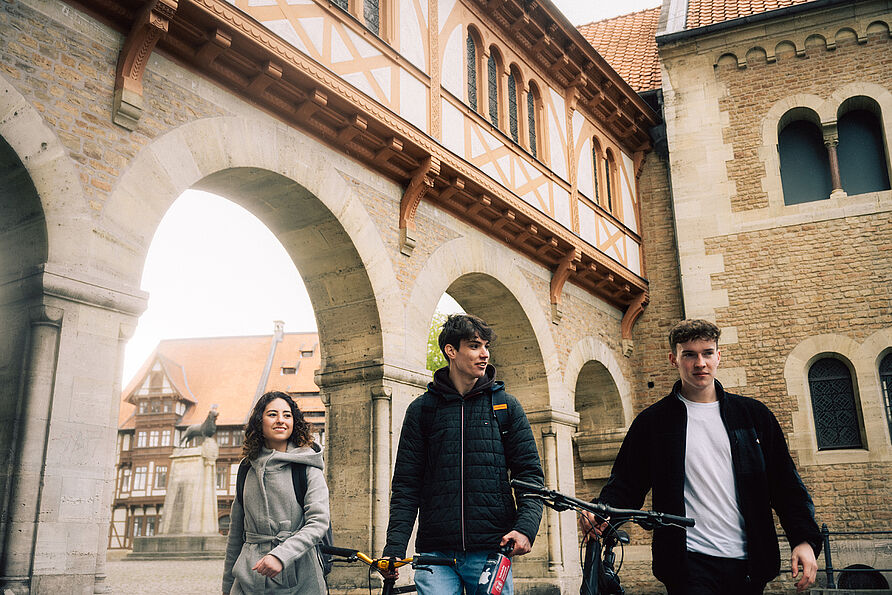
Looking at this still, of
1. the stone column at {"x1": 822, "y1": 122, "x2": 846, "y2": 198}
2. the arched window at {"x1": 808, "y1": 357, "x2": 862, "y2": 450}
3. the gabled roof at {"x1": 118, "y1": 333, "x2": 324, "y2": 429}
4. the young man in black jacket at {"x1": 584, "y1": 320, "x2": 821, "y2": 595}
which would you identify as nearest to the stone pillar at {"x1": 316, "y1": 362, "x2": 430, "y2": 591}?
the young man in black jacket at {"x1": 584, "y1": 320, "x2": 821, "y2": 595}

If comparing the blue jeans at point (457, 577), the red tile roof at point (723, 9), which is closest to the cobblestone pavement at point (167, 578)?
the blue jeans at point (457, 577)

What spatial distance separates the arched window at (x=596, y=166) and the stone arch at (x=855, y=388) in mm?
4409

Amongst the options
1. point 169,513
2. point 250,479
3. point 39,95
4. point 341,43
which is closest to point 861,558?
point 341,43

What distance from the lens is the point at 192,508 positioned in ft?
64.9

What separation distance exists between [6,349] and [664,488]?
4.84m

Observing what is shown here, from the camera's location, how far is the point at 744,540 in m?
3.56

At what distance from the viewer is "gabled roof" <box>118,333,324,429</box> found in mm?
45906

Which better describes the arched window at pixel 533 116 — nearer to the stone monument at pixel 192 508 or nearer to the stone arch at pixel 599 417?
the stone arch at pixel 599 417

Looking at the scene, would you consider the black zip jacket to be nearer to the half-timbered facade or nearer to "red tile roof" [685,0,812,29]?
"red tile roof" [685,0,812,29]

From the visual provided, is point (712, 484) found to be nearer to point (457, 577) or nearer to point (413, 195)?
point (457, 577)

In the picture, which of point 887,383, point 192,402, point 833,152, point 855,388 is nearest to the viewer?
point 887,383

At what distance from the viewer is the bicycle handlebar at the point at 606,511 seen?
10.4 feet

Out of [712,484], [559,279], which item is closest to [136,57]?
[712,484]

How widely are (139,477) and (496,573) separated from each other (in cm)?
4779
